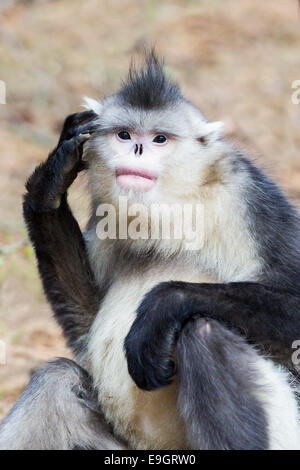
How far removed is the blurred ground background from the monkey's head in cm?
387

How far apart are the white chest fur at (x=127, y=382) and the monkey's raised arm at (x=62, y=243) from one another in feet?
0.91

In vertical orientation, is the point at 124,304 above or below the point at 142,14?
below

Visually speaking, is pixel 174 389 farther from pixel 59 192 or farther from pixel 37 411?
pixel 59 192

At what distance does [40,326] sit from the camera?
845cm

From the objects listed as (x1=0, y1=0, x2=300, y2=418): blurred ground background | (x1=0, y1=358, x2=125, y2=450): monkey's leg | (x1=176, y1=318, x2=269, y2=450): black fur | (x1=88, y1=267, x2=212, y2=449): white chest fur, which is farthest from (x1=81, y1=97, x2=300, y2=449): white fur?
(x1=0, y1=0, x2=300, y2=418): blurred ground background

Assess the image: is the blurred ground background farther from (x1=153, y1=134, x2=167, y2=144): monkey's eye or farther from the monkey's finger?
(x1=153, y1=134, x2=167, y2=144): monkey's eye

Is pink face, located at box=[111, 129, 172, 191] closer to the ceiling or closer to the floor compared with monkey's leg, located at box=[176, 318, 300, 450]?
closer to the ceiling

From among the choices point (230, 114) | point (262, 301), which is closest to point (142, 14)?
point (230, 114)

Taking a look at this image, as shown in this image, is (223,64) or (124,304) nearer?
(124,304)

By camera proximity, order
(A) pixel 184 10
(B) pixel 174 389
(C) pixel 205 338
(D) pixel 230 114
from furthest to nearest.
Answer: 1. (A) pixel 184 10
2. (D) pixel 230 114
3. (B) pixel 174 389
4. (C) pixel 205 338

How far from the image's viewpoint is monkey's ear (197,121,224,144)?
5.27 meters

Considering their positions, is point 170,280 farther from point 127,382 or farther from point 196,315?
point 127,382

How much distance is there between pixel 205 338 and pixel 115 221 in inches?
46.2

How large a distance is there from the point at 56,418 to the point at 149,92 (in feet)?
6.94
